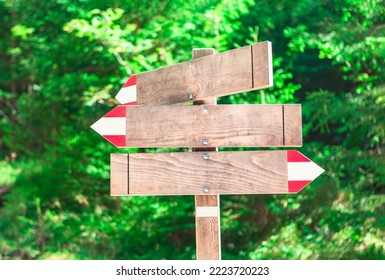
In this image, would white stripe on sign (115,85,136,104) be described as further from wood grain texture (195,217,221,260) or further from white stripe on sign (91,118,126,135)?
wood grain texture (195,217,221,260)

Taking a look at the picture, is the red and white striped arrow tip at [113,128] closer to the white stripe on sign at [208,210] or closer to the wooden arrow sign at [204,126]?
the wooden arrow sign at [204,126]

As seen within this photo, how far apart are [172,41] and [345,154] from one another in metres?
2.23

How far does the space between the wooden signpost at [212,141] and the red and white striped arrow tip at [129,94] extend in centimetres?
21

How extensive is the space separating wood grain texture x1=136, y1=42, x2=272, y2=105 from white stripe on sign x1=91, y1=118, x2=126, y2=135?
21 cm

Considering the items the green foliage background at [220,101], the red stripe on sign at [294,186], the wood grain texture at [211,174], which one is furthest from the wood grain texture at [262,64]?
the green foliage background at [220,101]

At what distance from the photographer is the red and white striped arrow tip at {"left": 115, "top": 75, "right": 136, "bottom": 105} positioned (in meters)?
3.17

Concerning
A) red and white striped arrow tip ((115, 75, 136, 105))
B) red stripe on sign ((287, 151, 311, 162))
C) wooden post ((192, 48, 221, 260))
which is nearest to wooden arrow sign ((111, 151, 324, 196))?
red stripe on sign ((287, 151, 311, 162))

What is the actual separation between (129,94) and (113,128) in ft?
0.95

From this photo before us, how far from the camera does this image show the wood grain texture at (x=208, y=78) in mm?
2799

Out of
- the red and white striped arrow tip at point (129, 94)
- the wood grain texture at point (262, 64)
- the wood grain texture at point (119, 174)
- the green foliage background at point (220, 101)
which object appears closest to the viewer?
the wood grain texture at point (262, 64)

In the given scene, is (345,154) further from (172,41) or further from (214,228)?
(214,228)

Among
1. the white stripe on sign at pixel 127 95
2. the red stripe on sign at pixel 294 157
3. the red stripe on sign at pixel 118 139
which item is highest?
the white stripe on sign at pixel 127 95

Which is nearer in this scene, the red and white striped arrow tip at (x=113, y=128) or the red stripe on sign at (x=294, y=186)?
the red stripe on sign at (x=294, y=186)

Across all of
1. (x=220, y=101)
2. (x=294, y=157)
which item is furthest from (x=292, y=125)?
(x=220, y=101)
